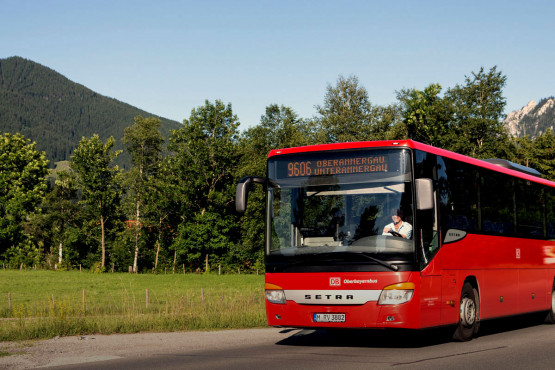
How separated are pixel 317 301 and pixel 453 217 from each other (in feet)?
9.71

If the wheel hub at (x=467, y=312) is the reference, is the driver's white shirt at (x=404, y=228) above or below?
above

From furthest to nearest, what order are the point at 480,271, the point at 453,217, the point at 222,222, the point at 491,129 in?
the point at 222,222 < the point at 491,129 < the point at 480,271 < the point at 453,217

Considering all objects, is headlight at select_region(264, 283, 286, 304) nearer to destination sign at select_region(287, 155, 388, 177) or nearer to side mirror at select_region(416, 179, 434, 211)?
destination sign at select_region(287, 155, 388, 177)

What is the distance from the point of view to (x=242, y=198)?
11.5 m

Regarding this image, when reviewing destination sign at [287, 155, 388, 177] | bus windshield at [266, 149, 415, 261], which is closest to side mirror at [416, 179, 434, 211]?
bus windshield at [266, 149, 415, 261]

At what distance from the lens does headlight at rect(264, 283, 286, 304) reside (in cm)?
1187

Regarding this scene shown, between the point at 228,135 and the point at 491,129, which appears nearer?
the point at 491,129

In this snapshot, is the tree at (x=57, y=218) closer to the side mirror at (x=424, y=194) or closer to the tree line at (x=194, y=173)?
the tree line at (x=194, y=173)

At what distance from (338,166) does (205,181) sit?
197 ft

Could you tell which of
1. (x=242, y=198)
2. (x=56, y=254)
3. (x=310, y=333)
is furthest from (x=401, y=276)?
(x=56, y=254)

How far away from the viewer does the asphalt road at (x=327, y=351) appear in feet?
32.4

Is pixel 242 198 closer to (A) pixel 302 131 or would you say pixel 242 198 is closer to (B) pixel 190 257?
(B) pixel 190 257

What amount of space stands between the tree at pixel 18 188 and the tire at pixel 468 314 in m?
70.3

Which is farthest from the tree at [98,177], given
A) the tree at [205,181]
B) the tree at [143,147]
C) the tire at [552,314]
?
the tire at [552,314]
